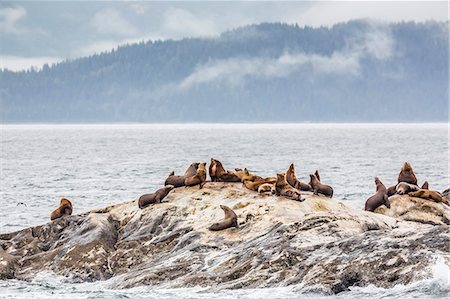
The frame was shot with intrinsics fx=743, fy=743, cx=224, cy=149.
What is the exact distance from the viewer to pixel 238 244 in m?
15.8

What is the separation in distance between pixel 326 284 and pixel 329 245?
1.57m

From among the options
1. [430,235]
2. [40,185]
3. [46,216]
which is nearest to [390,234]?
[430,235]

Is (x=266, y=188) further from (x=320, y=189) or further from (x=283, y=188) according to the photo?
(x=320, y=189)

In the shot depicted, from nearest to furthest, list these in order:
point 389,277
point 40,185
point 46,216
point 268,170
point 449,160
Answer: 1. point 389,277
2. point 46,216
3. point 40,185
4. point 268,170
5. point 449,160

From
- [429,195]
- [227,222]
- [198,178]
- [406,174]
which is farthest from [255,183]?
[406,174]

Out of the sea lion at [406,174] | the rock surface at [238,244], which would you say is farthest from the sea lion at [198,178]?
the sea lion at [406,174]

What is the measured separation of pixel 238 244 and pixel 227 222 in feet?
3.35

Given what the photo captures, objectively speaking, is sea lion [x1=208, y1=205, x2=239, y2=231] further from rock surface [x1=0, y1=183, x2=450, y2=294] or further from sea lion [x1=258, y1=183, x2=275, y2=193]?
sea lion [x1=258, y1=183, x2=275, y2=193]

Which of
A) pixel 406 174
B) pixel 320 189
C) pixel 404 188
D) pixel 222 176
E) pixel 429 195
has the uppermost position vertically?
pixel 222 176

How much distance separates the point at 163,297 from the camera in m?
13.5

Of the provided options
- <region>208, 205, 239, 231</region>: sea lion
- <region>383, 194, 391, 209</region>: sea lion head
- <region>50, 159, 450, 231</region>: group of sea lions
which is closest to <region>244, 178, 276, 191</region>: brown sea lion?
<region>50, 159, 450, 231</region>: group of sea lions

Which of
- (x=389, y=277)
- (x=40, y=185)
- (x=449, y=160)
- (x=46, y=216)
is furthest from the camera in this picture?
(x=449, y=160)

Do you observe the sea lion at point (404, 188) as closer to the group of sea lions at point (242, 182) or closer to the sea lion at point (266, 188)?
the group of sea lions at point (242, 182)

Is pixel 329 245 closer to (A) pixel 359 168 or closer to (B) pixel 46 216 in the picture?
(B) pixel 46 216
